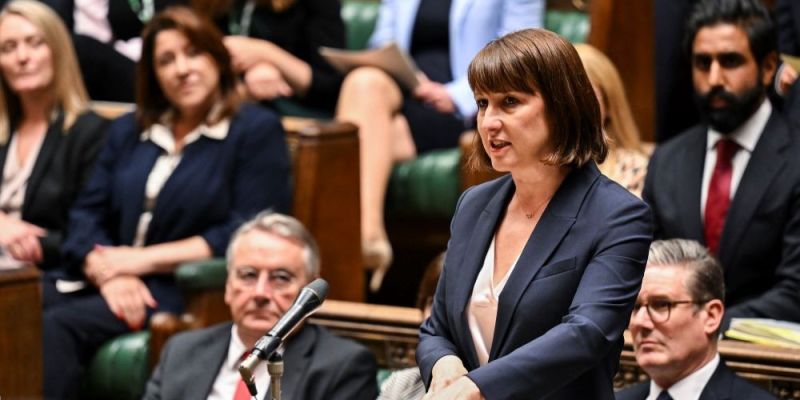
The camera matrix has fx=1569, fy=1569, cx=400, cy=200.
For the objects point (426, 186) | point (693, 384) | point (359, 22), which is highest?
point (359, 22)

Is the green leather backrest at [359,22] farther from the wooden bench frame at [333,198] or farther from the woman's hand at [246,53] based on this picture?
the wooden bench frame at [333,198]

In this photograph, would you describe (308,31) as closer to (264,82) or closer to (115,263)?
(264,82)

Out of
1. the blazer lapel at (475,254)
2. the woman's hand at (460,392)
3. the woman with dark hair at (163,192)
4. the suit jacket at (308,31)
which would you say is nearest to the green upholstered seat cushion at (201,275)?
the woman with dark hair at (163,192)

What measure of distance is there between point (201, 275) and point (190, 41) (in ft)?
1.73

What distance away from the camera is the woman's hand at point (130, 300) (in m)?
3.02

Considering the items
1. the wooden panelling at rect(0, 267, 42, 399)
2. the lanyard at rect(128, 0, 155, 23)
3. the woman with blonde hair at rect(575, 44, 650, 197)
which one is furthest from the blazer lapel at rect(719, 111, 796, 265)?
the lanyard at rect(128, 0, 155, 23)

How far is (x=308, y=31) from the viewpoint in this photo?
138 inches

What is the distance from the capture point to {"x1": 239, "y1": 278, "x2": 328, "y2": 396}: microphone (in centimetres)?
158

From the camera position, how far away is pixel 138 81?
10.4 ft

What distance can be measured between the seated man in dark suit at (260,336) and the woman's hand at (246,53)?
940 millimetres

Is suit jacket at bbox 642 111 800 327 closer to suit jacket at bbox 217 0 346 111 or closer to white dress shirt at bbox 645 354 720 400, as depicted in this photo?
white dress shirt at bbox 645 354 720 400

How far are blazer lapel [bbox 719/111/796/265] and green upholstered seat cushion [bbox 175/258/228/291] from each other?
0.90m

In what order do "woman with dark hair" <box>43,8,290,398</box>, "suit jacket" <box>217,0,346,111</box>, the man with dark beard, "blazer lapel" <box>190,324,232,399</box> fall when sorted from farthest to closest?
"suit jacket" <box>217,0,346,111</box> < "woman with dark hair" <box>43,8,290,398</box> < the man with dark beard < "blazer lapel" <box>190,324,232,399</box>

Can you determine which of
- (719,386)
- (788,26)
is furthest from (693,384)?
(788,26)
